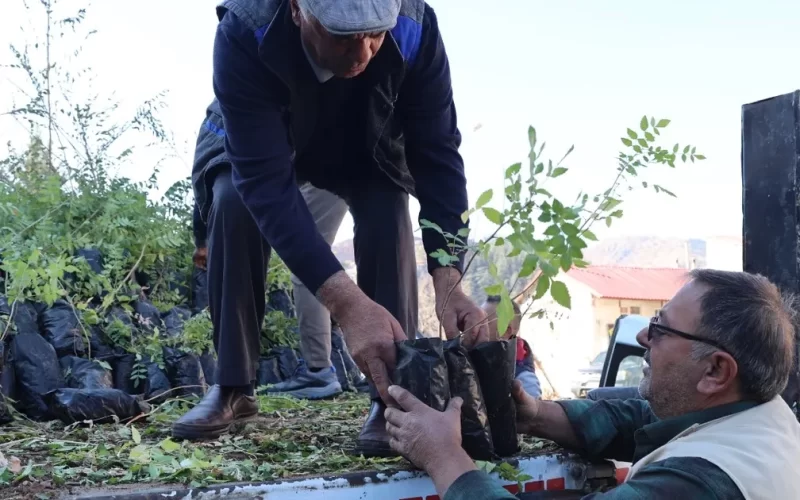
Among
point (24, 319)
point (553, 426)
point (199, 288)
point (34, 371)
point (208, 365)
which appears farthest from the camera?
point (199, 288)

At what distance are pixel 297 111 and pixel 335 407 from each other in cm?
167

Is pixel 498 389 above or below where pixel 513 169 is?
below

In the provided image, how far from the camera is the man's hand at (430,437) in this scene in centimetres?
209

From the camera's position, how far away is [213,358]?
5.36m

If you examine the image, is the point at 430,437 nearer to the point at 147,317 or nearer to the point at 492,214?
the point at 492,214

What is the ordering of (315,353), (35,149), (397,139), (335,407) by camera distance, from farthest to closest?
(35,149) < (315,353) < (335,407) < (397,139)

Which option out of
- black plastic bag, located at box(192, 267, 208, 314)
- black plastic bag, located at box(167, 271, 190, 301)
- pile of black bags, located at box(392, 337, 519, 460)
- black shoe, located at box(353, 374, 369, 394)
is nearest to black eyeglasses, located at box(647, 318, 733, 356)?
pile of black bags, located at box(392, 337, 519, 460)

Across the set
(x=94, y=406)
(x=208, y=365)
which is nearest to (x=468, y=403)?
(x=94, y=406)

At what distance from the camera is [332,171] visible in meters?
3.24

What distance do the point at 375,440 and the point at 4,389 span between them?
2.40 m

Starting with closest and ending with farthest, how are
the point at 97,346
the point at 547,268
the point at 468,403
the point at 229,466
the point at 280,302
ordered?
the point at 547,268, the point at 229,466, the point at 468,403, the point at 97,346, the point at 280,302

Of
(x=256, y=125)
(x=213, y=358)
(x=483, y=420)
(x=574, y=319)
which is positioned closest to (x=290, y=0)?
(x=256, y=125)

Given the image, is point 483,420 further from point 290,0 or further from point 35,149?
point 35,149

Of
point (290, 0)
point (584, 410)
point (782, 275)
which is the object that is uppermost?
point (290, 0)
